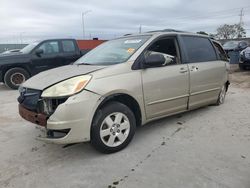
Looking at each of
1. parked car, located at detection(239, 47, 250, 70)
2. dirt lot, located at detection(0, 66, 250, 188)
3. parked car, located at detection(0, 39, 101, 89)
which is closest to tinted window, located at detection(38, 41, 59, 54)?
parked car, located at detection(0, 39, 101, 89)

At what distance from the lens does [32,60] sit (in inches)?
344

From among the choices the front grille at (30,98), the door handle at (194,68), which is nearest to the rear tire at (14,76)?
the front grille at (30,98)

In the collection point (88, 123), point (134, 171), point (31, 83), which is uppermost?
point (31, 83)

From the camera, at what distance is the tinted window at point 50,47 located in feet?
29.6

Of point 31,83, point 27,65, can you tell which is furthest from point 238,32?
point 31,83

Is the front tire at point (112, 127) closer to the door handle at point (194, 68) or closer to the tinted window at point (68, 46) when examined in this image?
the door handle at point (194, 68)

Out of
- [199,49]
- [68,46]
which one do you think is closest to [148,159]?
[199,49]

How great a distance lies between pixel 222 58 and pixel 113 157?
353 cm

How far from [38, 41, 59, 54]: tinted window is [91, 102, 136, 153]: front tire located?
6.44 m

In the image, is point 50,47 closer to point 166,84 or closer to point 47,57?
point 47,57

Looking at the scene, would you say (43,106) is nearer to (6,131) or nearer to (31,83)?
(31,83)

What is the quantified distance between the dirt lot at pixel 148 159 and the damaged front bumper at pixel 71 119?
368 millimetres

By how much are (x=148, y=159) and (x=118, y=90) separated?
96cm

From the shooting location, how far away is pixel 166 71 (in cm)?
396
